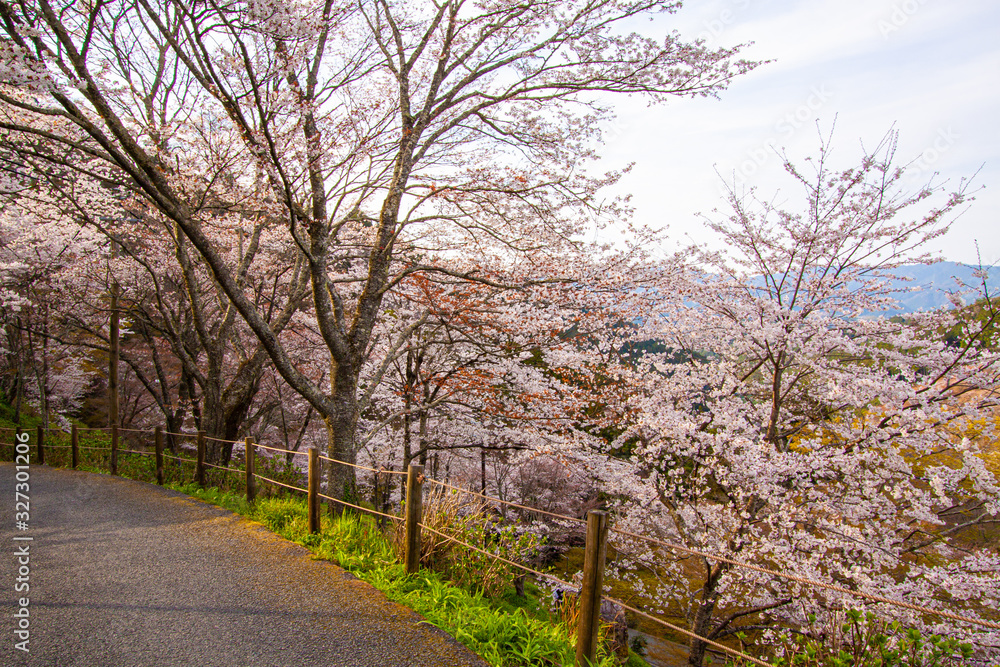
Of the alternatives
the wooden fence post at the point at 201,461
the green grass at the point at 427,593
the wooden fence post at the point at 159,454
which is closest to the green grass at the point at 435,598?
the green grass at the point at 427,593

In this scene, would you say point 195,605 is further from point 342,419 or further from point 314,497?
point 342,419

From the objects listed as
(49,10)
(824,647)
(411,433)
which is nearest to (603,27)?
(49,10)

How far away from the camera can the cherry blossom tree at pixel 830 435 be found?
743 centimetres

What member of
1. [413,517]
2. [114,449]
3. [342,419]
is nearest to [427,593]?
[413,517]

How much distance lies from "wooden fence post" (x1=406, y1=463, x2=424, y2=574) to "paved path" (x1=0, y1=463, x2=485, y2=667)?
45 cm

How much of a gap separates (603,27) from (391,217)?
15.6 ft

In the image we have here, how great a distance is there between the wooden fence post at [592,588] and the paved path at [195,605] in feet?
2.73

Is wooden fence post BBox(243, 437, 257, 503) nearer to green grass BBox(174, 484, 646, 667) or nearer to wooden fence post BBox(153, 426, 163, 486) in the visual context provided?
green grass BBox(174, 484, 646, 667)

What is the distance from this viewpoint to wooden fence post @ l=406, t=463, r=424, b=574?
4.68m

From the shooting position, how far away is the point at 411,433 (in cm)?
1373

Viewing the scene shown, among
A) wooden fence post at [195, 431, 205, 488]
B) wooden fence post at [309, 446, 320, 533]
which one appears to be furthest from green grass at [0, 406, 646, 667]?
wooden fence post at [195, 431, 205, 488]

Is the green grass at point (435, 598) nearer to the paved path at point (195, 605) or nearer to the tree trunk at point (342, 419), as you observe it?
the paved path at point (195, 605)

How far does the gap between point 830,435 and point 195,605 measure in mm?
10550

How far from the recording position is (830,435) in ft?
31.0
